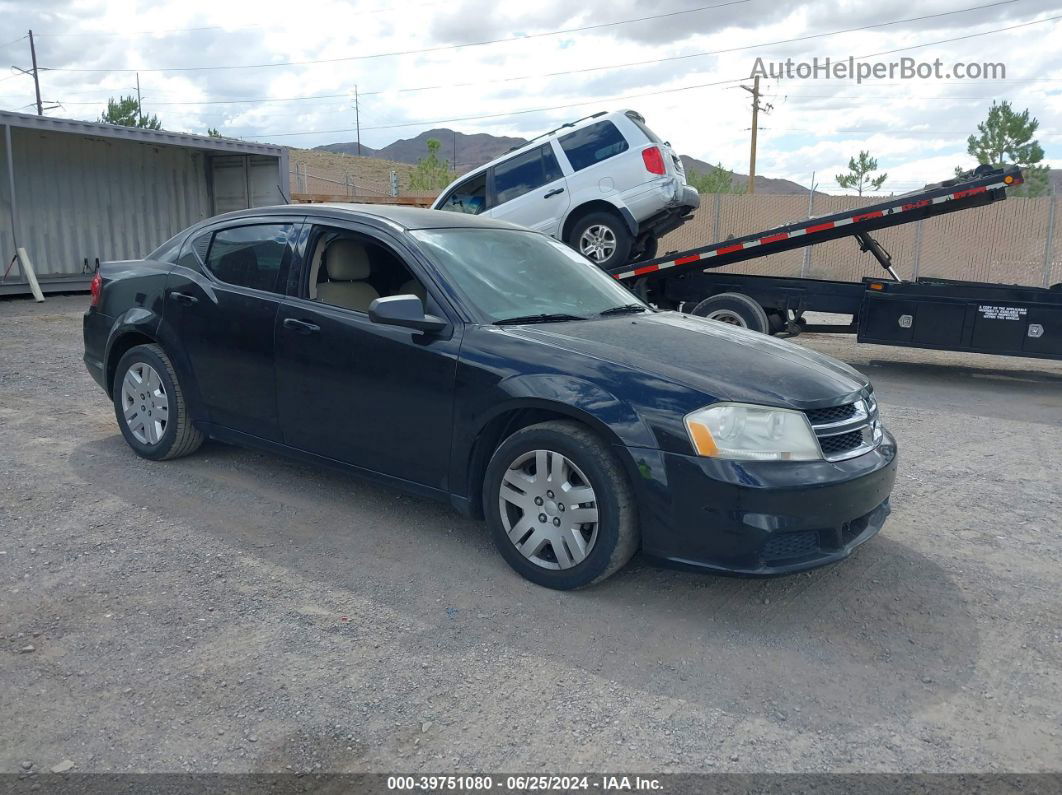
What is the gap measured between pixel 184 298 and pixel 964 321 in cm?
787

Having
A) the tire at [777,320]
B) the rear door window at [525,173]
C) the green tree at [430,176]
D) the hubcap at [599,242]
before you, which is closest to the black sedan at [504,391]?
the tire at [777,320]

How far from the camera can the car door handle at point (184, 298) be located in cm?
534

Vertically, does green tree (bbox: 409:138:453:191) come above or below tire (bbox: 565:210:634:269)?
above

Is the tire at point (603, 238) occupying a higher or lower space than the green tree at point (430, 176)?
lower

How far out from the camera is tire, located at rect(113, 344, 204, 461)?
18.1ft

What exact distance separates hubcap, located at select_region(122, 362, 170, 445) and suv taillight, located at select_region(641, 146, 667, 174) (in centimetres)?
743

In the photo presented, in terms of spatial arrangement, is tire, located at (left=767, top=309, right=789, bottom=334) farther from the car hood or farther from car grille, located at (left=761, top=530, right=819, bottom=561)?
car grille, located at (left=761, top=530, right=819, bottom=561)

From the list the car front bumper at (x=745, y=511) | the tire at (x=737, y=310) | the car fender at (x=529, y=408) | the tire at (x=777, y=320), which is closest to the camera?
the car front bumper at (x=745, y=511)

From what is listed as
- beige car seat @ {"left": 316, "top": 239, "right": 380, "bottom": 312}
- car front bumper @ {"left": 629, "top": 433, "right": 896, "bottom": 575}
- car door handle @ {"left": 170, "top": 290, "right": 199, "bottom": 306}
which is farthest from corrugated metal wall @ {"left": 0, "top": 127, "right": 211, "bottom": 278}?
car front bumper @ {"left": 629, "top": 433, "right": 896, "bottom": 575}

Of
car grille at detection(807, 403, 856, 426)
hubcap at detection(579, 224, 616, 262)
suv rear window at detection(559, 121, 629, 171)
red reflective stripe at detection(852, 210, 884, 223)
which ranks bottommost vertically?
car grille at detection(807, 403, 856, 426)

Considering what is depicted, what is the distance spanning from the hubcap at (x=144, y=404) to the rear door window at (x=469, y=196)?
724 cm

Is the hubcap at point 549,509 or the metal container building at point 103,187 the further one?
the metal container building at point 103,187

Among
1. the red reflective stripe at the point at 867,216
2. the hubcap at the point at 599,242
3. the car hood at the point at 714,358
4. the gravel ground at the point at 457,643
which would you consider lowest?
the gravel ground at the point at 457,643

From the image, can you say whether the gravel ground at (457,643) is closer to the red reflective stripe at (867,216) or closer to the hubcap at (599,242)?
the red reflective stripe at (867,216)
